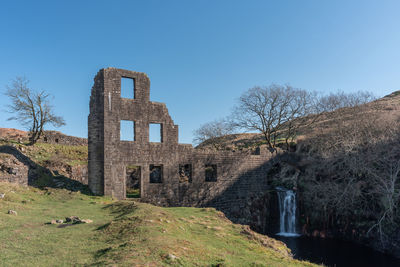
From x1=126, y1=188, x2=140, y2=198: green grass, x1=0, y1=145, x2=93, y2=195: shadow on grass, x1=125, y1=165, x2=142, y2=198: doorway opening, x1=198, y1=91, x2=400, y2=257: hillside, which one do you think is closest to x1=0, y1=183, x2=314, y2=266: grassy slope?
x1=0, y1=145, x2=93, y2=195: shadow on grass

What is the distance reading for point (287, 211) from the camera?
71.5 feet

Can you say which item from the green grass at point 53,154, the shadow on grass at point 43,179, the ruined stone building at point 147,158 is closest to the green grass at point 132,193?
the ruined stone building at point 147,158

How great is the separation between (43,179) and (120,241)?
1249 cm

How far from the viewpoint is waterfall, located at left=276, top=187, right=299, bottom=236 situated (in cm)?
2120

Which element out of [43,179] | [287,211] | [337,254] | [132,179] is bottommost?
[337,254]

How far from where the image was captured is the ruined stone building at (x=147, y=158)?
1744 cm

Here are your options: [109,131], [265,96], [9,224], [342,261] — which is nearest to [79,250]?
[9,224]

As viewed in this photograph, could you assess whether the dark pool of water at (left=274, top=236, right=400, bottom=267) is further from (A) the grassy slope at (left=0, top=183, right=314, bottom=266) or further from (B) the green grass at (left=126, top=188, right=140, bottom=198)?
(B) the green grass at (left=126, top=188, right=140, bottom=198)

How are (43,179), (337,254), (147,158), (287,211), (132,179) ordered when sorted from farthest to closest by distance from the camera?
(132,179), (287,211), (147,158), (43,179), (337,254)

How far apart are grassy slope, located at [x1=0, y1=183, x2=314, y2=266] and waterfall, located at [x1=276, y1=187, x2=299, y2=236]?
1021cm

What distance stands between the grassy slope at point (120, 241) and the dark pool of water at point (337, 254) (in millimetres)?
5390

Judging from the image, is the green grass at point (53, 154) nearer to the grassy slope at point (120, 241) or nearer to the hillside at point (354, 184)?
the grassy slope at point (120, 241)

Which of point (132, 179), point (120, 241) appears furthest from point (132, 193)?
point (120, 241)

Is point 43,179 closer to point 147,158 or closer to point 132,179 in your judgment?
point 147,158
